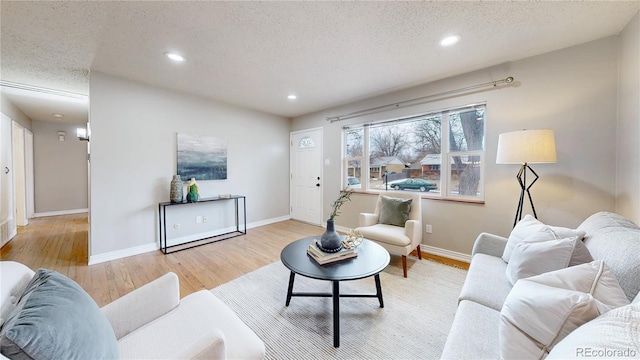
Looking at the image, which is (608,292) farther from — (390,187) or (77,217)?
(77,217)

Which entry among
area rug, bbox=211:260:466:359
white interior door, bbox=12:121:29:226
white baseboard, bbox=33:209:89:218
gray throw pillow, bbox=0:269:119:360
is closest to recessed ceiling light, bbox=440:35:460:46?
area rug, bbox=211:260:466:359

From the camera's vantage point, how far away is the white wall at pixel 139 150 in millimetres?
2865

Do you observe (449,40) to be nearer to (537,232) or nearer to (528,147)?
(528,147)

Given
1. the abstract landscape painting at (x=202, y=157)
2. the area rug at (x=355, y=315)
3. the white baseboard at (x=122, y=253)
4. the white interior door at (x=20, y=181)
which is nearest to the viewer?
the area rug at (x=355, y=315)

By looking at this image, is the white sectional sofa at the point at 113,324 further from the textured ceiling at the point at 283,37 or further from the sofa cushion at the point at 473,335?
the textured ceiling at the point at 283,37

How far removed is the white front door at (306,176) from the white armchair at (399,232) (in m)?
1.75

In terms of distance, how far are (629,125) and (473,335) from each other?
2325 mm

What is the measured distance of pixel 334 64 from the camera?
2.62m

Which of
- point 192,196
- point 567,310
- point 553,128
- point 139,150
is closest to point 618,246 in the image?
point 567,310

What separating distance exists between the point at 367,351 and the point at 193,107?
390 centimetres

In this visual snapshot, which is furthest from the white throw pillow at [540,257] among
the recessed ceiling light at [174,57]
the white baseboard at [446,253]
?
the recessed ceiling light at [174,57]

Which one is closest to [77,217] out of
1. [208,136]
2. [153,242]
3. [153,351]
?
[153,242]

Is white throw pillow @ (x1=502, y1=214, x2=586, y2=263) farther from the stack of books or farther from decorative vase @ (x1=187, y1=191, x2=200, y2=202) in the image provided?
decorative vase @ (x1=187, y1=191, x2=200, y2=202)

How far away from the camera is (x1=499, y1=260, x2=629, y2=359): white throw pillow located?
747mm
